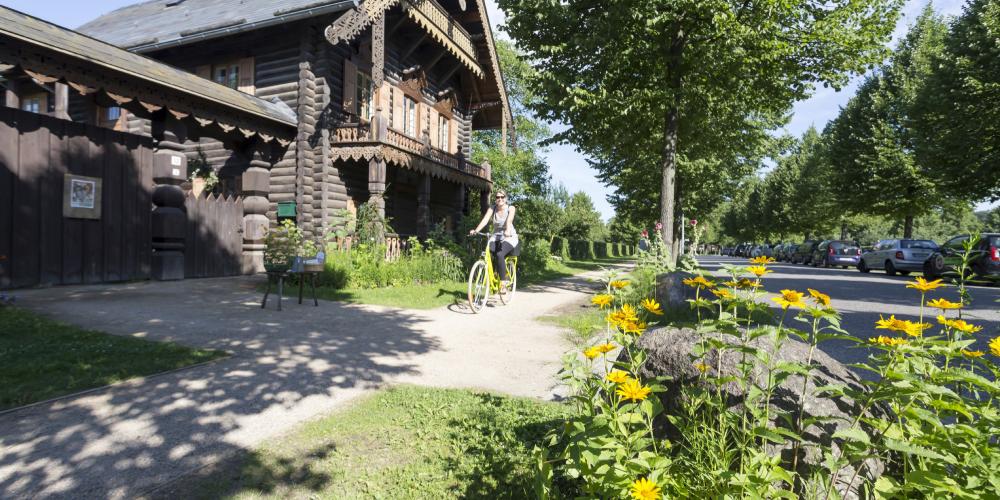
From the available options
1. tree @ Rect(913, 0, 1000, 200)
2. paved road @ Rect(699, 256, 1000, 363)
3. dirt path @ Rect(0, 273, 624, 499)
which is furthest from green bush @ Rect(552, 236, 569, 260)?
dirt path @ Rect(0, 273, 624, 499)

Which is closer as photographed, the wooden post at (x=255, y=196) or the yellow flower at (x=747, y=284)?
the yellow flower at (x=747, y=284)

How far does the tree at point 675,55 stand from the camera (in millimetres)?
9766

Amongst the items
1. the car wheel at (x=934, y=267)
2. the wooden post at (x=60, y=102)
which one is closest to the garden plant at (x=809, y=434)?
the wooden post at (x=60, y=102)

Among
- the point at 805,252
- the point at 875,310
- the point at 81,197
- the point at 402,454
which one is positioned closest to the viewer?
→ the point at 402,454

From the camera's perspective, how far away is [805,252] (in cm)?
3119

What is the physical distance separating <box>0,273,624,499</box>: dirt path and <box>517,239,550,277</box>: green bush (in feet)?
23.2

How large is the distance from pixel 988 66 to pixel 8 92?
3203 centimetres

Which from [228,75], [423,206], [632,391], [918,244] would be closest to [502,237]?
[632,391]

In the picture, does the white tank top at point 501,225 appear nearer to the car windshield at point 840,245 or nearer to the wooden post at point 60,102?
the wooden post at point 60,102

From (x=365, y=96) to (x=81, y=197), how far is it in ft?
25.2

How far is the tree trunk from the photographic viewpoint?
10664mm

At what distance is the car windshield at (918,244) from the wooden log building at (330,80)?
17.6 m

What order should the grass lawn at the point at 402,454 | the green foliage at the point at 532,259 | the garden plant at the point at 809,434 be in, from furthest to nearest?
the green foliage at the point at 532,259, the grass lawn at the point at 402,454, the garden plant at the point at 809,434

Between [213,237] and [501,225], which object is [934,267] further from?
[213,237]
